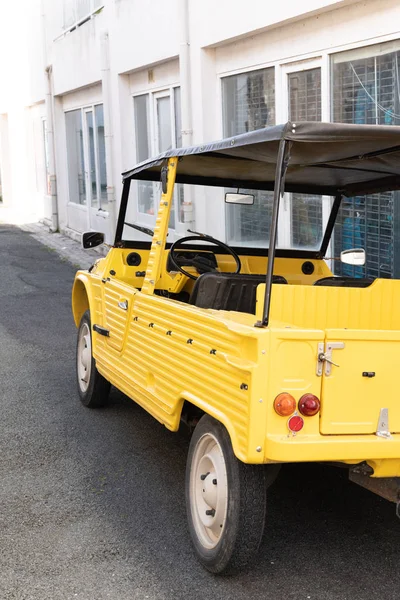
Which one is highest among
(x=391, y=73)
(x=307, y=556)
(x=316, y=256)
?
(x=391, y=73)

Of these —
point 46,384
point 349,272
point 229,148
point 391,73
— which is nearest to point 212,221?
point 349,272

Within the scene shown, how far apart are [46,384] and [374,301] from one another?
11.5 feet

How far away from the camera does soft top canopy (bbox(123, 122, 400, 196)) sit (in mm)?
3525

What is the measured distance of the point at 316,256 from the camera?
21.1 ft

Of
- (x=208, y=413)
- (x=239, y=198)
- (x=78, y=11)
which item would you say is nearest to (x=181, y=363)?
(x=208, y=413)

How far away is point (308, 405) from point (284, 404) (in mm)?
105

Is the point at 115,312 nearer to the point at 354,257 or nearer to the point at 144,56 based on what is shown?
the point at 354,257

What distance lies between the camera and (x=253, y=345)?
11.2 ft

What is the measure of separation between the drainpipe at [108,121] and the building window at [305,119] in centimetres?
565

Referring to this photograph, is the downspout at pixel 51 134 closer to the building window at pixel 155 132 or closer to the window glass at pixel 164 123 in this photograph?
the building window at pixel 155 132

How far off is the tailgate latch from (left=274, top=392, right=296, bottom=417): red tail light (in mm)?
168

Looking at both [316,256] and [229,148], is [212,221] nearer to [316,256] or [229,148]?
[316,256]

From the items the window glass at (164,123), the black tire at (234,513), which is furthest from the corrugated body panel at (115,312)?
the window glass at (164,123)

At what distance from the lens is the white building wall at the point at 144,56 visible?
28.6ft
